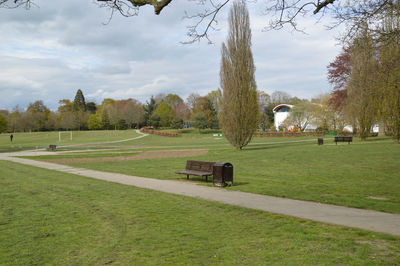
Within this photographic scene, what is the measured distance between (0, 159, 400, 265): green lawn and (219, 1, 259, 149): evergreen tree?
745 inches

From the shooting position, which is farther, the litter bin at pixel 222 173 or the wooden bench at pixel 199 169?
the wooden bench at pixel 199 169

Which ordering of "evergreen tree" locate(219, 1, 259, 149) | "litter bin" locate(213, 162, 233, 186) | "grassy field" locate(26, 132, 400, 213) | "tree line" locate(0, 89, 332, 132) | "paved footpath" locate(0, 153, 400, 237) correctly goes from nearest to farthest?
"paved footpath" locate(0, 153, 400, 237) < "grassy field" locate(26, 132, 400, 213) < "litter bin" locate(213, 162, 233, 186) < "evergreen tree" locate(219, 1, 259, 149) < "tree line" locate(0, 89, 332, 132)

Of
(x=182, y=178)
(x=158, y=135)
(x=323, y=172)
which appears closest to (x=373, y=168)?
(x=323, y=172)

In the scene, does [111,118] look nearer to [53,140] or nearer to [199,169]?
[53,140]

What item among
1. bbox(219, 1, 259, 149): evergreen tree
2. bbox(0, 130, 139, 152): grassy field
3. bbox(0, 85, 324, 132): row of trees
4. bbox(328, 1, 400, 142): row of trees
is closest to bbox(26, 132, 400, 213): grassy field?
bbox(328, 1, 400, 142): row of trees

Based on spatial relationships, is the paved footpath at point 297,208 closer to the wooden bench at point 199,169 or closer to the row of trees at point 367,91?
the wooden bench at point 199,169

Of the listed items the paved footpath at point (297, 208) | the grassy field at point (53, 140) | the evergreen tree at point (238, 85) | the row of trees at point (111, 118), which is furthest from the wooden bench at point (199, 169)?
the row of trees at point (111, 118)

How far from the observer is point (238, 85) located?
2664 centimetres

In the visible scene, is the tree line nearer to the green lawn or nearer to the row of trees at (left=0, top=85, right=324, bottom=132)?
the row of trees at (left=0, top=85, right=324, bottom=132)

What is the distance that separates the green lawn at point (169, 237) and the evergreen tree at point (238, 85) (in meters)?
18.9

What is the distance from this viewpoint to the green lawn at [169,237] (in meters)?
4.55

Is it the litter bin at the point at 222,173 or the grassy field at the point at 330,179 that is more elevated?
the litter bin at the point at 222,173

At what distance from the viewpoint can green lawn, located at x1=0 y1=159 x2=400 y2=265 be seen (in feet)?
14.9

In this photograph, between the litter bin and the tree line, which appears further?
the tree line
